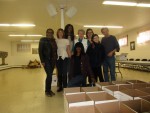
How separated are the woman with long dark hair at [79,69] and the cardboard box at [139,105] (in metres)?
1.33

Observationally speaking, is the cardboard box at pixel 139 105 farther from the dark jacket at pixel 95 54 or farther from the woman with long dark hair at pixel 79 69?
the dark jacket at pixel 95 54

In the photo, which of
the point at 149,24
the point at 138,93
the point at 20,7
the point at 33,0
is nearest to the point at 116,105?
the point at 138,93

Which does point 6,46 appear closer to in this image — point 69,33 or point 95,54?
point 69,33

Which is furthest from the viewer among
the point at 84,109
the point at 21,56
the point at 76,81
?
Answer: the point at 21,56

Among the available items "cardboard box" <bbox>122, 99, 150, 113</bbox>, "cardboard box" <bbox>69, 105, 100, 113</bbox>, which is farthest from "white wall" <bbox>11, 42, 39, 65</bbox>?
"cardboard box" <bbox>122, 99, 150, 113</bbox>

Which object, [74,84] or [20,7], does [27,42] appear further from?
[74,84]

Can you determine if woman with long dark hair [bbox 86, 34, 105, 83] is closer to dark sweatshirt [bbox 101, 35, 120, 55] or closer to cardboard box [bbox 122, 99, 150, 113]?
dark sweatshirt [bbox 101, 35, 120, 55]

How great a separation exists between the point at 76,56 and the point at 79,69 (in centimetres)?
26

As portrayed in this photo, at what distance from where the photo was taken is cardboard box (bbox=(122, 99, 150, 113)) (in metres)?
1.38

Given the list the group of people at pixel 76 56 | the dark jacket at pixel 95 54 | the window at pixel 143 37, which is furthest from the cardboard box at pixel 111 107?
the window at pixel 143 37

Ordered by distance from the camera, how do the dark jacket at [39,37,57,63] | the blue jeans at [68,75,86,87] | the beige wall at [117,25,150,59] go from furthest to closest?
1. the beige wall at [117,25,150,59]
2. the dark jacket at [39,37,57,63]
3. the blue jeans at [68,75,86,87]

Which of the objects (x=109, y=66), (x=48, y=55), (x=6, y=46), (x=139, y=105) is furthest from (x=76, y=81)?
(x=6, y=46)

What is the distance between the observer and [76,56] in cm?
285

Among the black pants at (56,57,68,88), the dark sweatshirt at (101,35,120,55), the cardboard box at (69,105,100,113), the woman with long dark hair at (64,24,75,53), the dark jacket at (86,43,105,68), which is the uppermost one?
the woman with long dark hair at (64,24,75,53)
